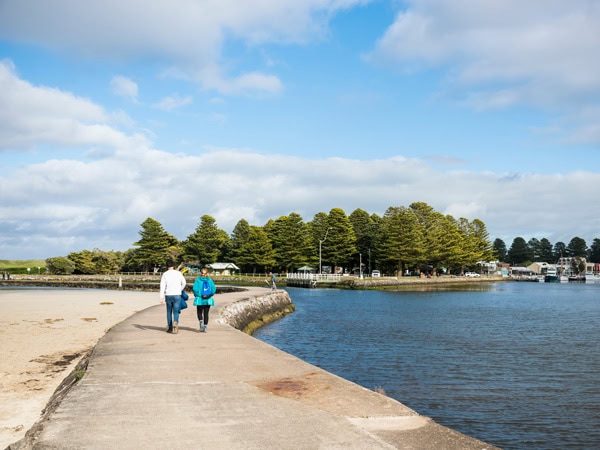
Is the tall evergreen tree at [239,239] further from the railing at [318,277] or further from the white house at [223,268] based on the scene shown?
the railing at [318,277]

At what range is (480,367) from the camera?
18.9 m

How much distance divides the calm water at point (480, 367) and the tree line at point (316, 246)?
67.2 m

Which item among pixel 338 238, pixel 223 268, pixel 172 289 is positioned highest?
pixel 338 238

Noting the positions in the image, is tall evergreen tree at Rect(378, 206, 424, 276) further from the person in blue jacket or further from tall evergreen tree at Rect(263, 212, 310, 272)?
the person in blue jacket

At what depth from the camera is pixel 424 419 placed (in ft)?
25.5

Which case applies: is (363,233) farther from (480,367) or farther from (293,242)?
(480,367)

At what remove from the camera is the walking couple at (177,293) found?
16219mm

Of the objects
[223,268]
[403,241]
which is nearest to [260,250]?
[223,268]

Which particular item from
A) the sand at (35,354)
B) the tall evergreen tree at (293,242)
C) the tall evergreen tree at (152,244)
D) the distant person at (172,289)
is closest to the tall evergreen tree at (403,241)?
the tall evergreen tree at (293,242)

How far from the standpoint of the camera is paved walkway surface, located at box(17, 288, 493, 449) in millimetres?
6477

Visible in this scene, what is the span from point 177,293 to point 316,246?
9271cm

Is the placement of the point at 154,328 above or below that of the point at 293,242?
below

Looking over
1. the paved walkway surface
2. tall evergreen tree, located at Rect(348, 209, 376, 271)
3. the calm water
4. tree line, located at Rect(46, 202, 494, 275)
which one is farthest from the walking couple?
tall evergreen tree, located at Rect(348, 209, 376, 271)

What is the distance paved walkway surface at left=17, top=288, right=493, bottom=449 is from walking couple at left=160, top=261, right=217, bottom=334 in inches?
151
